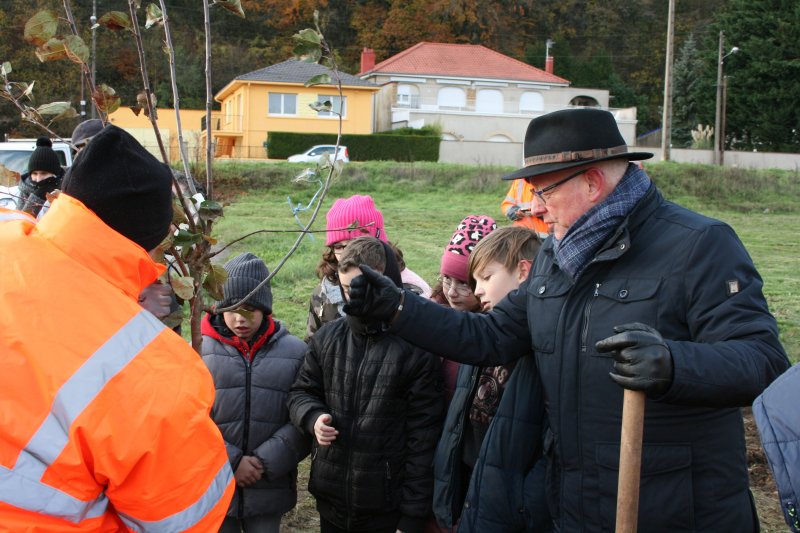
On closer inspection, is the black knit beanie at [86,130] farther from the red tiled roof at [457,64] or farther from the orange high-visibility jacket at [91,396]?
the red tiled roof at [457,64]

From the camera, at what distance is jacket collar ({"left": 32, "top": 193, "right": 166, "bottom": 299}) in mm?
1752

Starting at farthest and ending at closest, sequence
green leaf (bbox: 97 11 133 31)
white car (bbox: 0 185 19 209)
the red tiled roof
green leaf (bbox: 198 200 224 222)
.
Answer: the red tiled roof, white car (bbox: 0 185 19 209), green leaf (bbox: 198 200 224 222), green leaf (bbox: 97 11 133 31)

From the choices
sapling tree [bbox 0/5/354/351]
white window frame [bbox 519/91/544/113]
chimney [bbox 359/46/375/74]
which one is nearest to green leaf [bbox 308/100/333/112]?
sapling tree [bbox 0/5/354/351]

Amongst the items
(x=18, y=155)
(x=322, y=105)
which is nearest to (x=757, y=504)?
(x=322, y=105)

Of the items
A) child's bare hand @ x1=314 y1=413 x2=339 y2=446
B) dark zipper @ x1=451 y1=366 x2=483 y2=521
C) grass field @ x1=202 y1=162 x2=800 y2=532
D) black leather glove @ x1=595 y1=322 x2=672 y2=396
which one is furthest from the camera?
grass field @ x1=202 y1=162 x2=800 y2=532

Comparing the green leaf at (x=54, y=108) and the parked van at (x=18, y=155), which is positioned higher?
the parked van at (x=18, y=155)

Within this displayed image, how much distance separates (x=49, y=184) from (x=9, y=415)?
13.2ft

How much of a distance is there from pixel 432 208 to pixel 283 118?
22.8 meters

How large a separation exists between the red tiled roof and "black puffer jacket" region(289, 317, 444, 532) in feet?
156

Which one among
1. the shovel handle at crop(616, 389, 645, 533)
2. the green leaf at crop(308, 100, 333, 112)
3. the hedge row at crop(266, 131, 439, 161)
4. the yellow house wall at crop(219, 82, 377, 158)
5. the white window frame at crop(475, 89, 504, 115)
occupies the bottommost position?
the shovel handle at crop(616, 389, 645, 533)

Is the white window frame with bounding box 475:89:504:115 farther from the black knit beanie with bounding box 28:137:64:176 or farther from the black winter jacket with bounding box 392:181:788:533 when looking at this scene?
the black winter jacket with bounding box 392:181:788:533

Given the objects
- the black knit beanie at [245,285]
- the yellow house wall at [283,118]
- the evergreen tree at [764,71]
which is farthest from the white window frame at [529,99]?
the black knit beanie at [245,285]

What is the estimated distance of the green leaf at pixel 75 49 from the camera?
7.39 ft

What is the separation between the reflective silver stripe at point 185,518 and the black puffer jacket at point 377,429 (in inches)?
65.8
